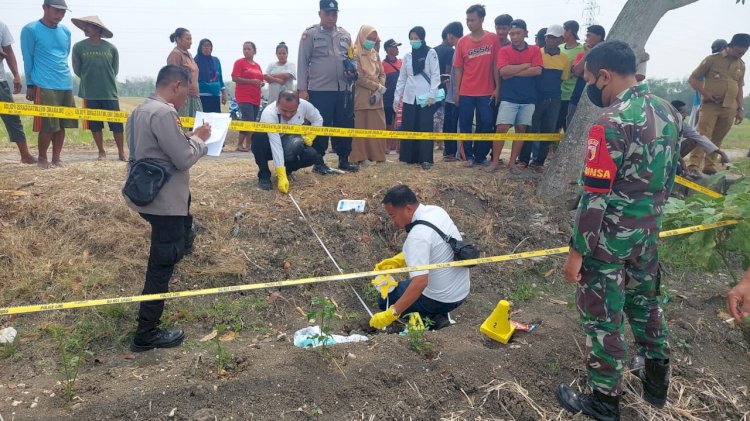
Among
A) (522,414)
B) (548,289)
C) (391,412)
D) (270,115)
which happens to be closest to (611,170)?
(522,414)

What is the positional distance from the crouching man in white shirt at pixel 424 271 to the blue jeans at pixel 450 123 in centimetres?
404

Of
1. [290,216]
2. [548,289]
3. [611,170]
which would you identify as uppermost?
[611,170]

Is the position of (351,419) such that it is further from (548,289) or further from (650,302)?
(548,289)

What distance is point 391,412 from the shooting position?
2.84 m

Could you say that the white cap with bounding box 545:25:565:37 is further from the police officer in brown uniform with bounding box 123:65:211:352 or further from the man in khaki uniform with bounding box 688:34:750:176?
the police officer in brown uniform with bounding box 123:65:211:352

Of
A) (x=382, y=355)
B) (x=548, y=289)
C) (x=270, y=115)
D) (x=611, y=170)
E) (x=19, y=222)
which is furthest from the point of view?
(x=270, y=115)

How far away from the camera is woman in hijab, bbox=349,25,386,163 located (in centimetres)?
682

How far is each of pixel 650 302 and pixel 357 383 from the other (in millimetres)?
1773

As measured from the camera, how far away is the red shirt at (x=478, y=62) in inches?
269

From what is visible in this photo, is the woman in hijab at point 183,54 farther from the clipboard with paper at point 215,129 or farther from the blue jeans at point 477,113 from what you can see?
the blue jeans at point 477,113

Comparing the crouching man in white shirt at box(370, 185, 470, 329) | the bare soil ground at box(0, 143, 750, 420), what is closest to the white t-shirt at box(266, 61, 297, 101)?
the bare soil ground at box(0, 143, 750, 420)

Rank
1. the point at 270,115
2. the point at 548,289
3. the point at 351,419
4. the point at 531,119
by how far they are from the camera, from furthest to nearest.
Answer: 1. the point at 531,119
2. the point at 270,115
3. the point at 548,289
4. the point at 351,419

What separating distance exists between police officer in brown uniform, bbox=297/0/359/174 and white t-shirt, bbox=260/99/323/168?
329 mm

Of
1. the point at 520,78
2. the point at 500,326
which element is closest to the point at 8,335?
the point at 500,326
